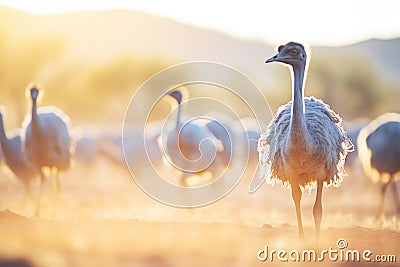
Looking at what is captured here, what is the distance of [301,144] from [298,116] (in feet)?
0.88

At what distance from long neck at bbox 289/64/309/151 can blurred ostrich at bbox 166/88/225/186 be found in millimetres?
4244

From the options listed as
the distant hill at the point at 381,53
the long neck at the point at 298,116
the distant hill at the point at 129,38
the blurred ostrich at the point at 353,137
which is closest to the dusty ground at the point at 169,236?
the long neck at the point at 298,116

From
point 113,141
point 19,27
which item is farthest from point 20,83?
point 113,141

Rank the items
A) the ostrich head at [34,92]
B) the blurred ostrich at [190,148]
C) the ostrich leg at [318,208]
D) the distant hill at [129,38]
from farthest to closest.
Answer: the distant hill at [129,38]
the blurred ostrich at [190,148]
the ostrich head at [34,92]
the ostrich leg at [318,208]

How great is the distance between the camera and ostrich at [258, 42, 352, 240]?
22.4 ft

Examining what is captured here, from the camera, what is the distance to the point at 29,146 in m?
10.9

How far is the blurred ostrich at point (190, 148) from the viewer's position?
36.2ft

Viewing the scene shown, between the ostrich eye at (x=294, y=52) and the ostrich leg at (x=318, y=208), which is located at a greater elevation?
the ostrich eye at (x=294, y=52)

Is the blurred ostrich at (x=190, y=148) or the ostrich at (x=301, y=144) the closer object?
the ostrich at (x=301, y=144)

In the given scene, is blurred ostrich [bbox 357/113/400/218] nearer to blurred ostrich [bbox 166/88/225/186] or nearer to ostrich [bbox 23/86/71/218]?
blurred ostrich [bbox 166/88/225/186]

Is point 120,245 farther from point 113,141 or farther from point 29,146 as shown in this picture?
point 113,141

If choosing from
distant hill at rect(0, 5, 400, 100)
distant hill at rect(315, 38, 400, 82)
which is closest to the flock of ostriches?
distant hill at rect(0, 5, 400, 100)

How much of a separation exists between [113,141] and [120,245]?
35.8ft

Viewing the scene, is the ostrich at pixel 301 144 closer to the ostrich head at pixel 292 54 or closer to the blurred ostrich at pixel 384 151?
the ostrich head at pixel 292 54
